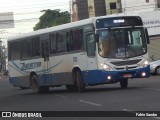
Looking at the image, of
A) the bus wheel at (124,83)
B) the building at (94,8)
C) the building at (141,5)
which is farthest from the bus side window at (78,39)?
the building at (94,8)

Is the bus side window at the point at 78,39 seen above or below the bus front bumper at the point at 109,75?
above

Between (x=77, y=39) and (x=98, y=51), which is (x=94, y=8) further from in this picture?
(x=98, y=51)

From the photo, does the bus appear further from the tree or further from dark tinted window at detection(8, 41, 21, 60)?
the tree

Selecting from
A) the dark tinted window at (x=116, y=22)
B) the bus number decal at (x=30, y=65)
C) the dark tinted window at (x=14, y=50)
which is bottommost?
the bus number decal at (x=30, y=65)

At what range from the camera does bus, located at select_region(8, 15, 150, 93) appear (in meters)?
23.1

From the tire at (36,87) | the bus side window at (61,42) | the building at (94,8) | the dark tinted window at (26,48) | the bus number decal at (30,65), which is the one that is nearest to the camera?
the bus side window at (61,42)

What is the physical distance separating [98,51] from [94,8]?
8451cm

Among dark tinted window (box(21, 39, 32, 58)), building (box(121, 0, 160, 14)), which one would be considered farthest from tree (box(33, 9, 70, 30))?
dark tinted window (box(21, 39, 32, 58))

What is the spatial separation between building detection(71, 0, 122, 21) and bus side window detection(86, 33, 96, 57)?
77.4 m

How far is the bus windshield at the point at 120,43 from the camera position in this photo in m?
23.1

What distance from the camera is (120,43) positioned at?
2320 cm

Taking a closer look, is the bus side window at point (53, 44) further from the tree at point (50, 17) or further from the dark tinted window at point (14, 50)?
the tree at point (50, 17)

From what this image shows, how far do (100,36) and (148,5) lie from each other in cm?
6480

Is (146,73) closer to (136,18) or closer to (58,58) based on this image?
(136,18)
